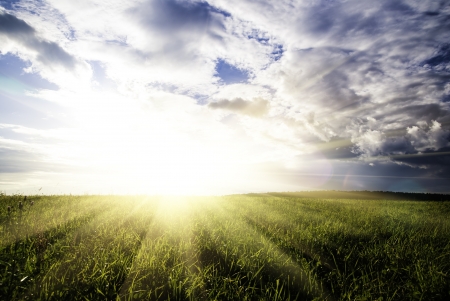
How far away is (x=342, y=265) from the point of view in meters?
3.75

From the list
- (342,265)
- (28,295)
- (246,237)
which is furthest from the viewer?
(246,237)

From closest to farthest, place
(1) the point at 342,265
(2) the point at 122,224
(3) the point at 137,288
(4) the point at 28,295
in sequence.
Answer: (4) the point at 28,295
(3) the point at 137,288
(1) the point at 342,265
(2) the point at 122,224

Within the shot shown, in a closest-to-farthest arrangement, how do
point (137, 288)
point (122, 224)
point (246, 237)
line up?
point (137, 288)
point (246, 237)
point (122, 224)

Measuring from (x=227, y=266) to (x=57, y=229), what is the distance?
363 centimetres

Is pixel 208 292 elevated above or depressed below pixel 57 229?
below

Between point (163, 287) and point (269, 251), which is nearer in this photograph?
point (163, 287)

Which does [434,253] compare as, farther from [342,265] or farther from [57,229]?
[57,229]

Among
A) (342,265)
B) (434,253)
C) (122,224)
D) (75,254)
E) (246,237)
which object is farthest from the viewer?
(122,224)

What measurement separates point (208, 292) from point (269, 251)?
1.43m

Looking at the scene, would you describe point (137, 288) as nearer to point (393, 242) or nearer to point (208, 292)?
point (208, 292)

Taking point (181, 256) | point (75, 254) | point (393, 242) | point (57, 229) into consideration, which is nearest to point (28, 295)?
point (75, 254)

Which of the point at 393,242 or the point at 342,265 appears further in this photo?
the point at 393,242

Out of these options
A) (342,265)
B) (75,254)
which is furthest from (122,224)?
(342,265)

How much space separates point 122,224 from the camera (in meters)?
5.25
